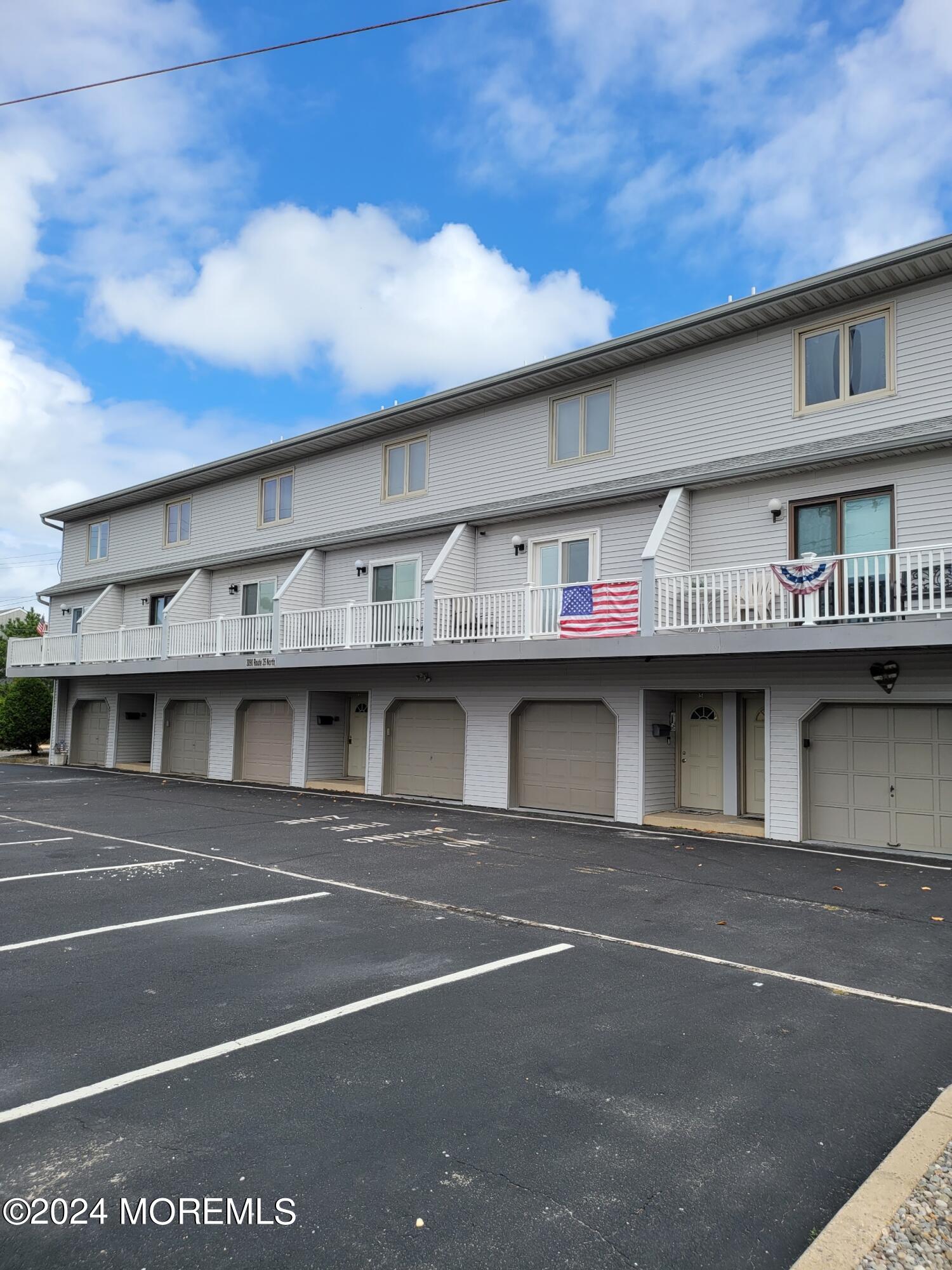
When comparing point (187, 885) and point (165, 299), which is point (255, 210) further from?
point (187, 885)

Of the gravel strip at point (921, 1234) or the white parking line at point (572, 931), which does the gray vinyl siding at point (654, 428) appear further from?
the gravel strip at point (921, 1234)

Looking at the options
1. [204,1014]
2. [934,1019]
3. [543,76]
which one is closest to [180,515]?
[543,76]

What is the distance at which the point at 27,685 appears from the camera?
98.0 ft

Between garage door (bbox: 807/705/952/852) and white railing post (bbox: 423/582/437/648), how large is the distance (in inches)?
271

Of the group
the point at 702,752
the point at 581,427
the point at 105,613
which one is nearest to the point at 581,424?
the point at 581,427

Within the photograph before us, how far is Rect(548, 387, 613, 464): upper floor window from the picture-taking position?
51.3 ft

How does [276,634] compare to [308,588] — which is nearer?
[276,634]

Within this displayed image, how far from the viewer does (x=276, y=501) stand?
71.1ft

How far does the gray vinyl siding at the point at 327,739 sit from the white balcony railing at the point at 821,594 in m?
9.97

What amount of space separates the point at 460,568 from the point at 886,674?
26.9 feet

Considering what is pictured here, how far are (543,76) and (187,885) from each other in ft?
41.7

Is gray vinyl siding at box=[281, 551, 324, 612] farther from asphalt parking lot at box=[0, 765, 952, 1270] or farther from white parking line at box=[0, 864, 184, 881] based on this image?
asphalt parking lot at box=[0, 765, 952, 1270]

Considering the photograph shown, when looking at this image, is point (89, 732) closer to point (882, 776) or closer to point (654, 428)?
point (654, 428)

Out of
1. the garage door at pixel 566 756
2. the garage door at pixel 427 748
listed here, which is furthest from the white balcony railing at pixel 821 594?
the garage door at pixel 427 748
